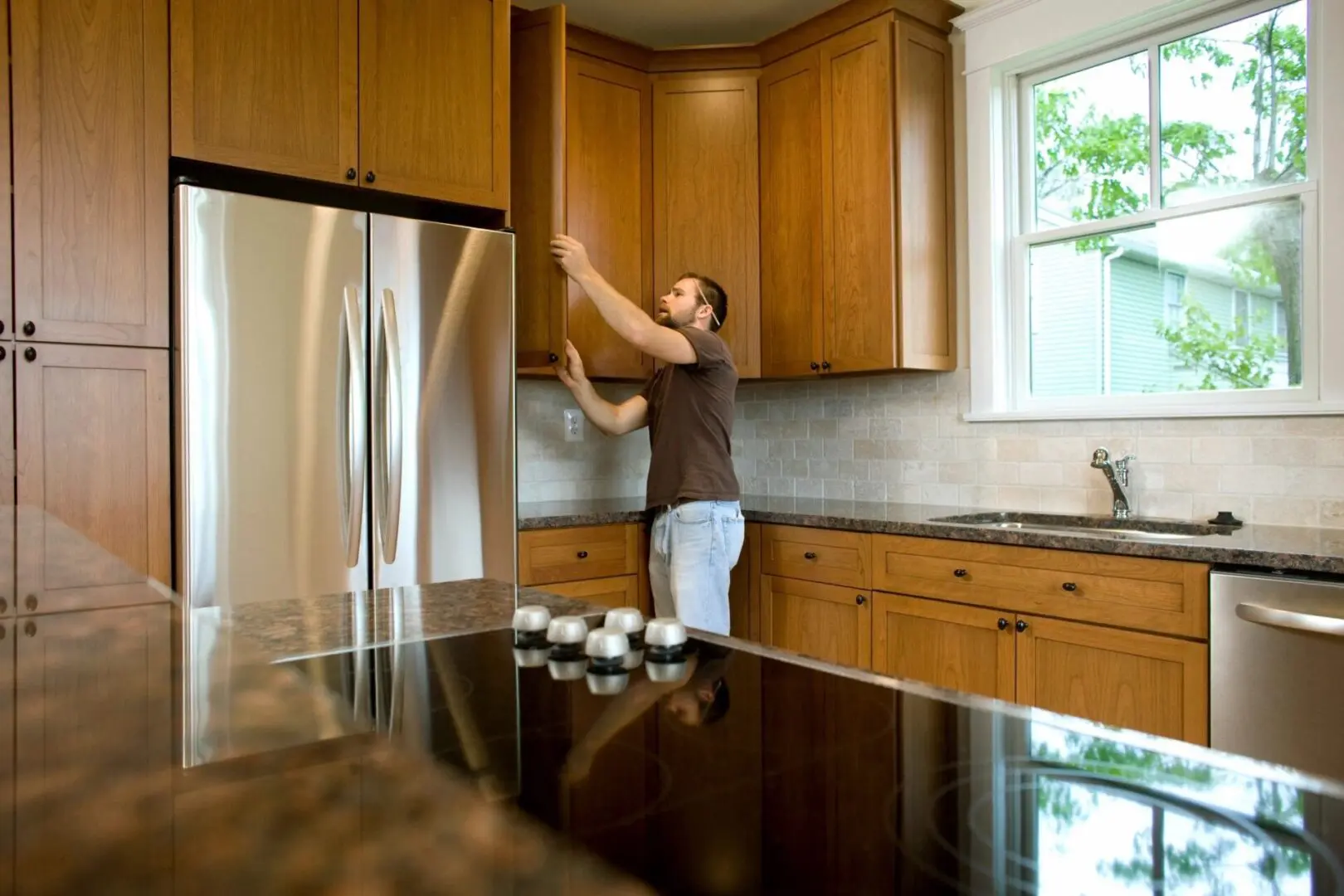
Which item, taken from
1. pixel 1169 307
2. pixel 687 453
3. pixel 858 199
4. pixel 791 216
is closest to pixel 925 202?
pixel 858 199

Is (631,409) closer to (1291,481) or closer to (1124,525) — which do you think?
(1124,525)

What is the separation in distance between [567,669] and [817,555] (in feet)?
7.76

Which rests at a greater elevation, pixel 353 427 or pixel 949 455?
pixel 353 427

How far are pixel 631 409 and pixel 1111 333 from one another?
165 cm

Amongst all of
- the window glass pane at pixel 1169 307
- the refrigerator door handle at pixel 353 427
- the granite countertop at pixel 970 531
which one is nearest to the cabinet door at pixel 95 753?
the refrigerator door handle at pixel 353 427

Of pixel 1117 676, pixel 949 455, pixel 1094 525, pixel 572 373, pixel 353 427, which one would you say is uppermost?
pixel 572 373

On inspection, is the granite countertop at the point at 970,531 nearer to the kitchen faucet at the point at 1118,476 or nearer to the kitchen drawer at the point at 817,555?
the kitchen drawer at the point at 817,555

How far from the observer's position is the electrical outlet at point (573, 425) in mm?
3881

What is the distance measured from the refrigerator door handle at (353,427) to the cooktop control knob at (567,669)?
1.78 meters

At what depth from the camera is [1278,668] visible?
2.08 m

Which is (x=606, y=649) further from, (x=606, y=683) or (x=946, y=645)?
(x=946, y=645)

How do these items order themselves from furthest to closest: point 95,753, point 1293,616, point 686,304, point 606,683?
point 686,304 < point 1293,616 < point 606,683 < point 95,753

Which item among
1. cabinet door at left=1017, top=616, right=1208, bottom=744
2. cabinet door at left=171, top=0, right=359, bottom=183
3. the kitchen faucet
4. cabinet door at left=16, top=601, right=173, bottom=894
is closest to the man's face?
cabinet door at left=171, top=0, right=359, bottom=183

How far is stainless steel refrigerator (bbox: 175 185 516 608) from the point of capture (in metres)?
2.37
